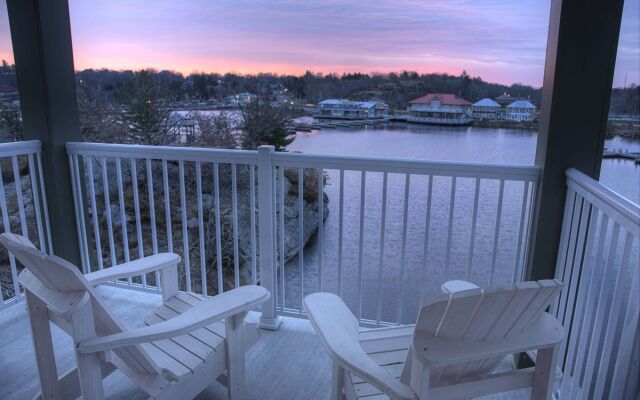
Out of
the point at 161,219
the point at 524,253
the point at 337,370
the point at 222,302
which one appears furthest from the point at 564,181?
the point at 161,219

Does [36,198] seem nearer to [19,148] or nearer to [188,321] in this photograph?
[19,148]

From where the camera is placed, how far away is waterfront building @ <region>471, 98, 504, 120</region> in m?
2.66

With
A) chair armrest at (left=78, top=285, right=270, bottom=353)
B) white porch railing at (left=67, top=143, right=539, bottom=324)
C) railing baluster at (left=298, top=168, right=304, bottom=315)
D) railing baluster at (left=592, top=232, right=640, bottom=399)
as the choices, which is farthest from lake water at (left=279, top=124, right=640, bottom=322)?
chair armrest at (left=78, top=285, right=270, bottom=353)

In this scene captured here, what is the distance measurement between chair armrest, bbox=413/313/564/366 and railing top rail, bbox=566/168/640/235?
0.43 m

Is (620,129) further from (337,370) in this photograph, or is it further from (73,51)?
(73,51)

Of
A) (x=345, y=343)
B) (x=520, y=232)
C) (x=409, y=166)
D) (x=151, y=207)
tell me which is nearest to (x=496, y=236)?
(x=520, y=232)

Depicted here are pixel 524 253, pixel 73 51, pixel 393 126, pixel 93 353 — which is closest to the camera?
pixel 93 353

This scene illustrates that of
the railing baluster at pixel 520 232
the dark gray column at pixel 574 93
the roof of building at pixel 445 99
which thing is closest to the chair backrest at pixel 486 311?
the dark gray column at pixel 574 93

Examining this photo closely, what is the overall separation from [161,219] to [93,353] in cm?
385

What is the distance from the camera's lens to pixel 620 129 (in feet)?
6.98

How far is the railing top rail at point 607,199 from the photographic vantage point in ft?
4.85

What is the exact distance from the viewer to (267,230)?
2.82 m

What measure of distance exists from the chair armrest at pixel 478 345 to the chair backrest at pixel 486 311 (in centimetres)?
2

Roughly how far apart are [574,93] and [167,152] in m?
2.35
